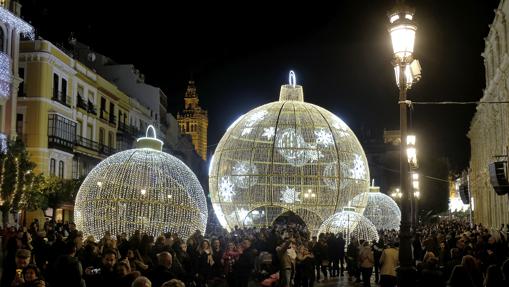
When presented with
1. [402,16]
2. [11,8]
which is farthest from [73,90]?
[402,16]

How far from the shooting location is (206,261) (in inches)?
462

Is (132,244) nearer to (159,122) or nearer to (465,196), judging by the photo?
(465,196)

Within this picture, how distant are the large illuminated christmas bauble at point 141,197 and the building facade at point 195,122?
107463mm

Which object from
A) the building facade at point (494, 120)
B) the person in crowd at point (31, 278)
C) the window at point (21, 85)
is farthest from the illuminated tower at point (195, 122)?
the person in crowd at point (31, 278)

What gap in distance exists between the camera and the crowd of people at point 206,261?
739 cm

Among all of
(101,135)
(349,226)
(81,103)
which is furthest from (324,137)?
(101,135)

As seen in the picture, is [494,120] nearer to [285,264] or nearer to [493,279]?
[285,264]

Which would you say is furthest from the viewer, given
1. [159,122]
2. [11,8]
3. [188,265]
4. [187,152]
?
[187,152]

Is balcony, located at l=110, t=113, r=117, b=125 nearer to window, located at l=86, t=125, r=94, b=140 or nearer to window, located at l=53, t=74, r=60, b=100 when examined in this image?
window, located at l=86, t=125, r=94, b=140

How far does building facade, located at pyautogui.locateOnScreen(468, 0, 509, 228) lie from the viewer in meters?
36.2

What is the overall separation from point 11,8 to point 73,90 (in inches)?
304

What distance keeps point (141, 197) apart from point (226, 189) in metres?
7.62

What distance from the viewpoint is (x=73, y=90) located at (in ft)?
130

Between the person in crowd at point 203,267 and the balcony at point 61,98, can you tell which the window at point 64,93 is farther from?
the person in crowd at point 203,267
